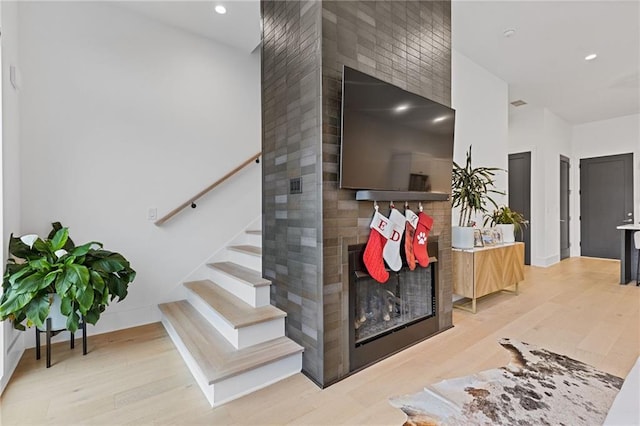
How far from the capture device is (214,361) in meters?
1.86

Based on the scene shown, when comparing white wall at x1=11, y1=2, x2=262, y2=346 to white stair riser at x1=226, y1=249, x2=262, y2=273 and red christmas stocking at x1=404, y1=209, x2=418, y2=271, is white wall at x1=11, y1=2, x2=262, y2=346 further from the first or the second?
red christmas stocking at x1=404, y1=209, x2=418, y2=271

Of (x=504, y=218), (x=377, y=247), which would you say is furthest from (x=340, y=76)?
(x=504, y=218)

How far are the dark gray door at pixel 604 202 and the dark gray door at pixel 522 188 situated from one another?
6.70ft

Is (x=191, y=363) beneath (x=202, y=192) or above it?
beneath

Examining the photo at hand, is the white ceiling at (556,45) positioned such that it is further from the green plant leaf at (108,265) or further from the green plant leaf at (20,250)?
the green plant leaf at (20,250)

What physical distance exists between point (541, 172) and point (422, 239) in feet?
15.5

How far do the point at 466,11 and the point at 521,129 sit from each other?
3846 mm

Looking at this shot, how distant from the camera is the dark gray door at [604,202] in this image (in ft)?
20.4

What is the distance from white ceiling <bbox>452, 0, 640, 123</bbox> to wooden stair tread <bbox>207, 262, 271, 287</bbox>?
320 centimetres

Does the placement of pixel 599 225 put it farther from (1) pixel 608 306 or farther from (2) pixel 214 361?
(2) pixel 214 361

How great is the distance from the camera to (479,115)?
4168 mm

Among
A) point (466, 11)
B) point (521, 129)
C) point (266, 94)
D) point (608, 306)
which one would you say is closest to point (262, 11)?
point (266, 94)

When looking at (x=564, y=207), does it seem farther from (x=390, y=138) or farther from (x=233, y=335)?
(x=233, y=335)

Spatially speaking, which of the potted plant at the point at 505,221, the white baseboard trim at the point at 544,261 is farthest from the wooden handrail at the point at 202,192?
the white baseboard trim at the point at 544,261
